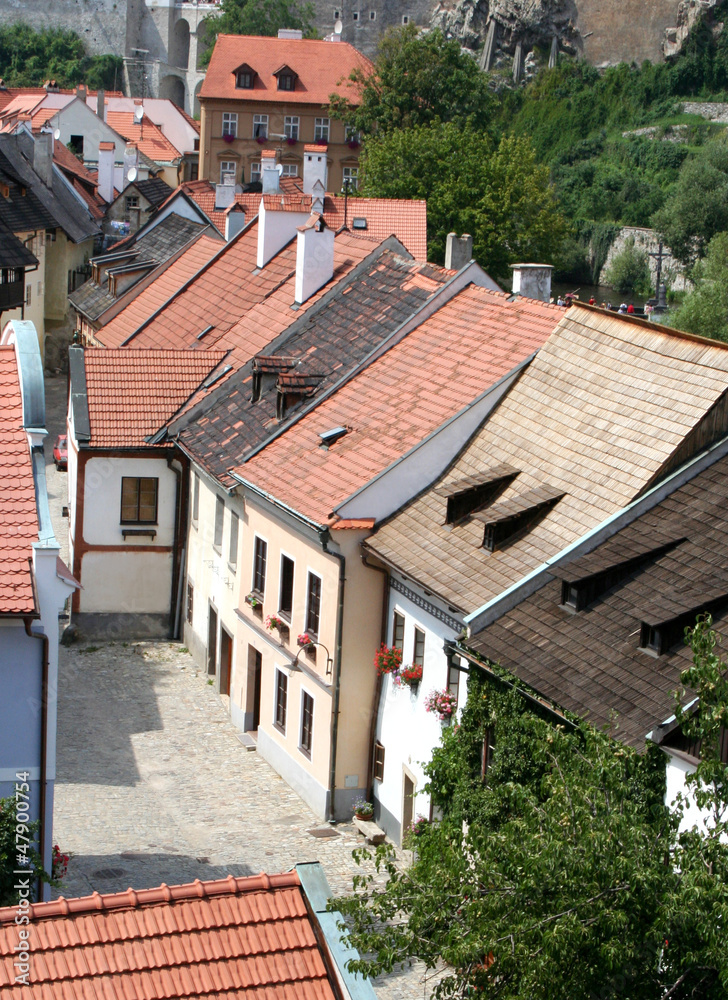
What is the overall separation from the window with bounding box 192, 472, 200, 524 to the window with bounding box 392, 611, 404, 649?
8.75m

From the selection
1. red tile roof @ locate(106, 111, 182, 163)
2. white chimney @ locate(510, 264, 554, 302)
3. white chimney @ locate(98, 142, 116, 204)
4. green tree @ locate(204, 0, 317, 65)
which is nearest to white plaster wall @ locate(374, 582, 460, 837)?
white chimney @ locate(510, 264, 554, 302)

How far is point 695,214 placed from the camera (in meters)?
75.7

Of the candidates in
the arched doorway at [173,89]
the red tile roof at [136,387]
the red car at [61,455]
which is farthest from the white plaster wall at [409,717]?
the arched doorway at [173,89]

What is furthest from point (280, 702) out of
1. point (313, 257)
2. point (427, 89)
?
point (427, 89)

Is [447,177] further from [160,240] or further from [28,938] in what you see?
[28,938]

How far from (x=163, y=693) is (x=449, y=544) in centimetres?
936

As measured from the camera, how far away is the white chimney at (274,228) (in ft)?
110

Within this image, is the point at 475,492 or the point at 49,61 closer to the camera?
the point at 475,492

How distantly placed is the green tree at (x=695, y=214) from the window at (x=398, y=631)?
58257 millimetres

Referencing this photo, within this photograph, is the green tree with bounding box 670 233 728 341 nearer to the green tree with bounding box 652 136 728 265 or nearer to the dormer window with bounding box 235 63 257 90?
the green tree with bounding box 652 136 728 265

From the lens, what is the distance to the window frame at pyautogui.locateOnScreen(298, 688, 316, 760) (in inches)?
888

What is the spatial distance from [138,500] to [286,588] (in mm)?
7326

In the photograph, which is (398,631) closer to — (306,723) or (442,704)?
(442,704)

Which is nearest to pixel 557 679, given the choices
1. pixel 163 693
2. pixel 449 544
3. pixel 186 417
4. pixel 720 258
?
pixel 449 544
